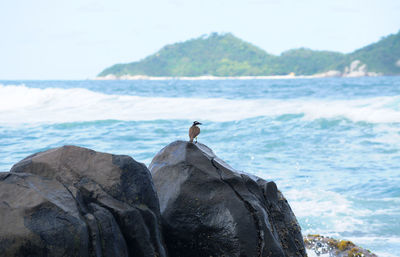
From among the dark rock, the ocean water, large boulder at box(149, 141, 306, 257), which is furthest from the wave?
the dark rock

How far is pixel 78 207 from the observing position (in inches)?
107

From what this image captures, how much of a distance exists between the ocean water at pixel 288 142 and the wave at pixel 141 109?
5 centimetres

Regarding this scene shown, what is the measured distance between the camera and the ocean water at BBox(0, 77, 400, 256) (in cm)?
655

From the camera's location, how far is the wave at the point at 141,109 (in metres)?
17.3

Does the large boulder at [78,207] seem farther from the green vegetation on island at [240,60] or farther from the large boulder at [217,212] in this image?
the green vegetation on island at [240,60]

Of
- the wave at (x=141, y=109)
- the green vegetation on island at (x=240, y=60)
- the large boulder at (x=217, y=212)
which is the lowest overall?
the wave at (x=141, y=109)

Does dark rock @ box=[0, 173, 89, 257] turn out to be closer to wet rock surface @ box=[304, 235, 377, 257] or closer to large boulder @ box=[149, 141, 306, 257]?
large boulder @ box=[149, 141, 306, 257]

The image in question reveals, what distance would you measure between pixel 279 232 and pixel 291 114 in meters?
14.3

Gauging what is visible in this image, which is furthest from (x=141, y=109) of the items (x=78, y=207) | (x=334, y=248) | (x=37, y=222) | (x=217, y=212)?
(x=37, y=222)

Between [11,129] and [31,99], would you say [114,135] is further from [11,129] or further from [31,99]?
[31,99]

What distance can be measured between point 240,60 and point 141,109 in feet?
365

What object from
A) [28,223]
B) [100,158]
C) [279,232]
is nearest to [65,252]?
[28,223]

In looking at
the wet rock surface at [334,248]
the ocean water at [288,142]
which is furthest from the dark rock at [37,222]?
the ocean water at [288,142]

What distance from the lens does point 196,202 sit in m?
3.55
